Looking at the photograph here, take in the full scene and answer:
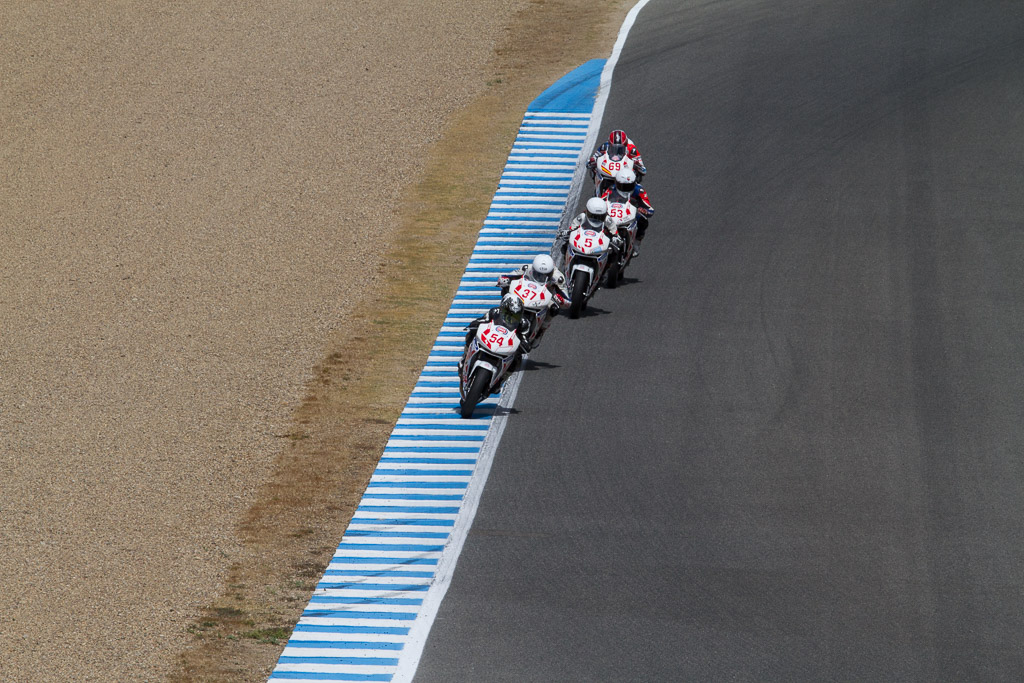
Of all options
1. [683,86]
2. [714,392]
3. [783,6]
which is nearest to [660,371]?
[714,392]

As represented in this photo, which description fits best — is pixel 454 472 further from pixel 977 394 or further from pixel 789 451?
pixel 977 394

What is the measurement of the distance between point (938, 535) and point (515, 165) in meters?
12.7

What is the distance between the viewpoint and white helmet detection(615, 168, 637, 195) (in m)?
19.9

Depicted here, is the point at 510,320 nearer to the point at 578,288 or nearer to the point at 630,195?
the point at 578,288

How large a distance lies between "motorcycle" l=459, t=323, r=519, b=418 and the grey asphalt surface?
61 cm

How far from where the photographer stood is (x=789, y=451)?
15555 mm

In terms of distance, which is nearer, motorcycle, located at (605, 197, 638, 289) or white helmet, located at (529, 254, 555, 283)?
white helmet, located at (529, 254, 555, 283)

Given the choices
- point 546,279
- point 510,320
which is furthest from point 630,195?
point 510,320

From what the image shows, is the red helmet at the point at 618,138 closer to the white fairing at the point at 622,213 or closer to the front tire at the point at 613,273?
the white fairing at the point at 622,213

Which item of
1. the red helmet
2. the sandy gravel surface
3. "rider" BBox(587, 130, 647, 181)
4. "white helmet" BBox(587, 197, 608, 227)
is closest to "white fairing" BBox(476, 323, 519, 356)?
the sandy gravel surface

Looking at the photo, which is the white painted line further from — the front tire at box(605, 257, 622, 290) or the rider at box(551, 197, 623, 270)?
the front tire at box(605, 257, 622, 290)

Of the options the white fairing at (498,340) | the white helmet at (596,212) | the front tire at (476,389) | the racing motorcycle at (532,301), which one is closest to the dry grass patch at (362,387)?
the front tire at (476,389)

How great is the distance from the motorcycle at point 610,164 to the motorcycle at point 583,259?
6.32 ft

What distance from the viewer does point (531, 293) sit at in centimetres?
1673
